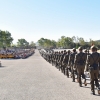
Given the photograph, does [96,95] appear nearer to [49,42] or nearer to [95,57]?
[95,57]

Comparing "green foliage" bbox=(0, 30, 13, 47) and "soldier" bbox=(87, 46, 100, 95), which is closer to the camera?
"soldier" bbox=(87, 46, 100, 95)

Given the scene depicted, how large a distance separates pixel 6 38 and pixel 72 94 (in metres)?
118

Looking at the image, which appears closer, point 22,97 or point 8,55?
point 22,97

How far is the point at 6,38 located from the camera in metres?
125

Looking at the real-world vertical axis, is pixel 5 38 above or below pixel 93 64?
Result: above

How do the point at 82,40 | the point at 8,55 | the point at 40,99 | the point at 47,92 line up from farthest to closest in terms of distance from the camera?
1. the point at 82,40
2. the point at 8,55
3. the point at 47,92
4. the point at 40,99

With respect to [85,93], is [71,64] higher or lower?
higher

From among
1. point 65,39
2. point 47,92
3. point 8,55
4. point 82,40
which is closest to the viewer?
point 47,92

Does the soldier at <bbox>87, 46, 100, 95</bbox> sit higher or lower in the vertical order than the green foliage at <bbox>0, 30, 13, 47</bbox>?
lower

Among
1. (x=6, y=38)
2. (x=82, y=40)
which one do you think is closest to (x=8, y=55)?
(x=6, y=38)

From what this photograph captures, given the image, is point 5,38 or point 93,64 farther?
point 5,38

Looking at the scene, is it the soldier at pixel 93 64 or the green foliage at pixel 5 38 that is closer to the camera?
the soldier at pixel 93 64

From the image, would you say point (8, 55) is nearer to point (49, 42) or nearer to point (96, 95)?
point (96, 95)

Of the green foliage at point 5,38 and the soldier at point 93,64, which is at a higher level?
the green foliage at point 5,38
